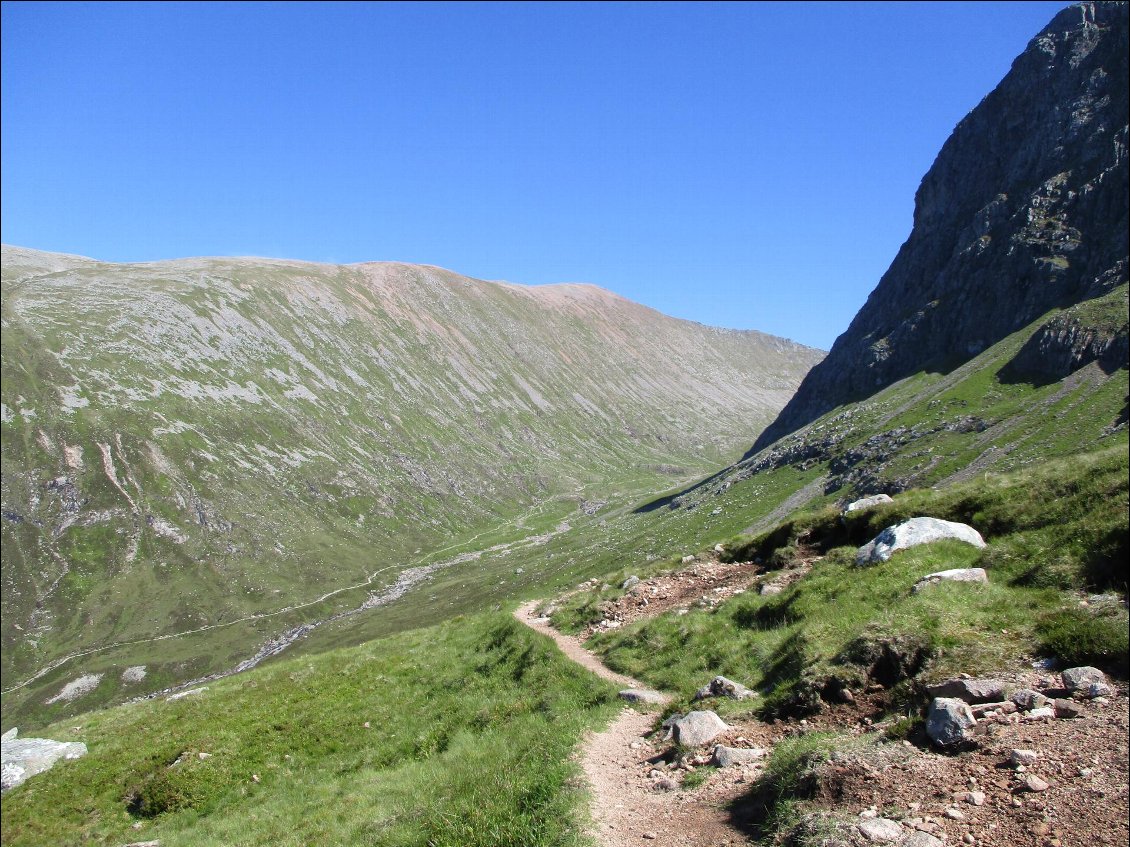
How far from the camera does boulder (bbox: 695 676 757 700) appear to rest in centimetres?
1622

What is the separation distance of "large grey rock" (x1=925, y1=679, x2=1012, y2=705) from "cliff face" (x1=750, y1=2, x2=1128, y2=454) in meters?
147

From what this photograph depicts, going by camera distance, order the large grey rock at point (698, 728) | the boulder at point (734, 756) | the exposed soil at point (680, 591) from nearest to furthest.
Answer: the boulder at point (734, 756) → the large grey rock at point (698, 728) → the exposed soil at point (680, 591)

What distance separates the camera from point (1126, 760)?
30.9 ft

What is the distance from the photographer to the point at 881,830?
9.07m

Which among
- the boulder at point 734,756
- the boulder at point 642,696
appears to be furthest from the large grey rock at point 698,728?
the boulder at point 642,696

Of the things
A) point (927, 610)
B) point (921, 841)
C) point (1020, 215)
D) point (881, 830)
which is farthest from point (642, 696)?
point (1020, 215)

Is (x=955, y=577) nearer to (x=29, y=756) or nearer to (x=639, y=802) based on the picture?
(x=639, y=802)

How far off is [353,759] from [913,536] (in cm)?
1956

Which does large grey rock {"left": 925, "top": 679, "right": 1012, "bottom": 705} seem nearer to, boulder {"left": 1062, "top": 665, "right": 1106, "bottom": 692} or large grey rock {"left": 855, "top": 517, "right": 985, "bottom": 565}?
boulder {"left": 1062, "top": 665, "right": 1106, "bottom": 692}

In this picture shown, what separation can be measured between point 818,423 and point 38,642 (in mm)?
191163

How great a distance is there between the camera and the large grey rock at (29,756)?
967 inches

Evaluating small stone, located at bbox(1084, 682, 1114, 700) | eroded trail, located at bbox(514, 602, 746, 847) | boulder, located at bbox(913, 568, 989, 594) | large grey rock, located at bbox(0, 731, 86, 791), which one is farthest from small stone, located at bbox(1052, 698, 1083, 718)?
large grey rock, located at bbox(0, 731, 86, 791)

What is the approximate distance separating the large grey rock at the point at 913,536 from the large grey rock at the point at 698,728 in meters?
9.50

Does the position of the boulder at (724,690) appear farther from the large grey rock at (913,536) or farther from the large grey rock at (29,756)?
the large grey rock at (29,756)
